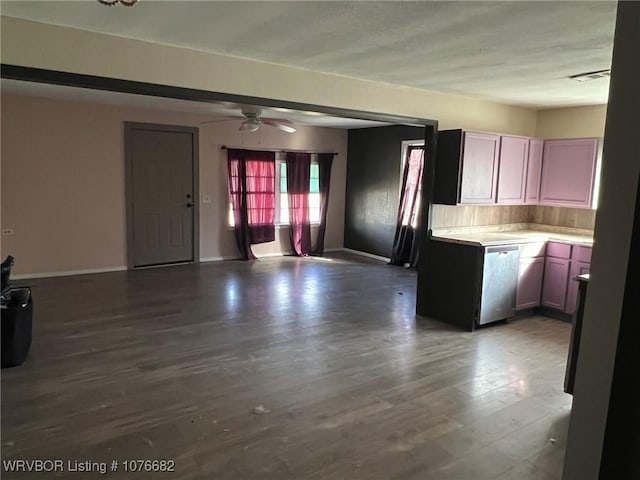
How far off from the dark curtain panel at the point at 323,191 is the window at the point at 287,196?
0.08 metres

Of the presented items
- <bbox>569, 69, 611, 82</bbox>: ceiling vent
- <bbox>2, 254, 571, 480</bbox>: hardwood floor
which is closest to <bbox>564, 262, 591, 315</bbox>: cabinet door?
<bbox>2, 254, 571, 480</bbox>: hardwood floor

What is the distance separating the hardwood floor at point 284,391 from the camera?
2465 mm

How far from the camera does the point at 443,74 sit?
→ 3.94 meters

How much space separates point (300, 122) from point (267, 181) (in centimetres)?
117

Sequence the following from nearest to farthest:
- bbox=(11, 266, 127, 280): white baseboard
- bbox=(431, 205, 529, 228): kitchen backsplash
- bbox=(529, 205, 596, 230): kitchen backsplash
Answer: bbox=(431, 205, 529, 228): kitchen backsplash
bbox=(529, 205, 596, 230): kitchen backsplash
bbox=(11, 266, 127, 280): white baseboard

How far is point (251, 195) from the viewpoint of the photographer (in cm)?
804

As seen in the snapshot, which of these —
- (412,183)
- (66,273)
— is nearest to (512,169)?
(412,183)

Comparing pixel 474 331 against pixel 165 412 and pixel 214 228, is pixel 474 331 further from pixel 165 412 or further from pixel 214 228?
pixel 214 228

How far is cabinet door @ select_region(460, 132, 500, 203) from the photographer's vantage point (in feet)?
15.4

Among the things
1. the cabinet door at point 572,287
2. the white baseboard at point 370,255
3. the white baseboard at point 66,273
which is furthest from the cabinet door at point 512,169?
the white baseboard at point 66,273

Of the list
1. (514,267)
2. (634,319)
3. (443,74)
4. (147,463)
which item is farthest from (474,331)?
(634,319)

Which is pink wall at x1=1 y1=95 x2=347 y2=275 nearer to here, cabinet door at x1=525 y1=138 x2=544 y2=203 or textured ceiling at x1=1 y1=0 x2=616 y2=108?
textured ceiling at x1=1 y1=0 x2=616 y2=108

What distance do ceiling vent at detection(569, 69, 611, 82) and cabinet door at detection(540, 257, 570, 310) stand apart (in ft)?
6.12

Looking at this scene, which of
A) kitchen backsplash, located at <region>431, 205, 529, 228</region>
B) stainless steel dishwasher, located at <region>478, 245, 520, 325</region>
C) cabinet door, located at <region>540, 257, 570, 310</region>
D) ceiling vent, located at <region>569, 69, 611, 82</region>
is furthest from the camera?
kitchen backsplash, located at <region>431, 205, 529, 228</region>
